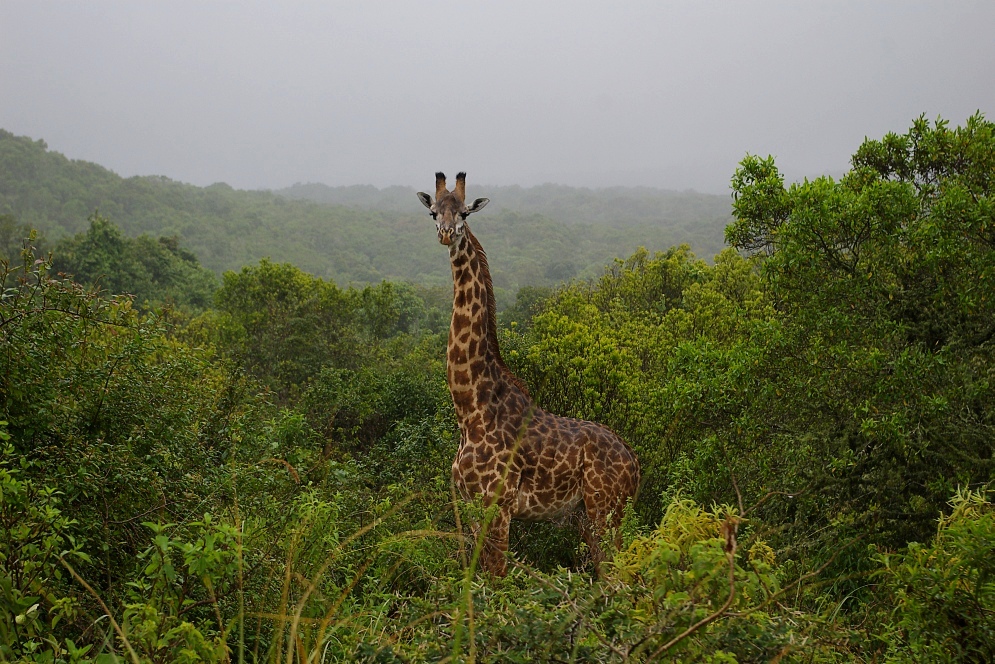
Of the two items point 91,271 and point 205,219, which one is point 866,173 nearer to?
point 91,271

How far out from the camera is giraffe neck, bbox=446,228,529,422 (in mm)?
6730

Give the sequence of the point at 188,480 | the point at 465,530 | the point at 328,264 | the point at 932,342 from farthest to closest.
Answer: the point at 328,264 < the point at 932,342 < the point at 465,530 < the point at 188,480

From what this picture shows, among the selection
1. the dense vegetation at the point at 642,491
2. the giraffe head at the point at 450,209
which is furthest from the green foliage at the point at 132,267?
the giraffe head at the point at 450,209

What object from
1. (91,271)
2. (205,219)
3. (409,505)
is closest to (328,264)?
(205,219)

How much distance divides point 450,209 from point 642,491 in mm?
4110

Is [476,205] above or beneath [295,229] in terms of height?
beneath

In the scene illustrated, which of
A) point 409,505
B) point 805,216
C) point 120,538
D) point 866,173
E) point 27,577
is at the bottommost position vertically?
point 409,505

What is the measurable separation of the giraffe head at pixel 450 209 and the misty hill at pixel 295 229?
62074 millimetres

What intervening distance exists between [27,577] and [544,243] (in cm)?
10445

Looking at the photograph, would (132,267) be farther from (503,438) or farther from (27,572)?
(27,572)

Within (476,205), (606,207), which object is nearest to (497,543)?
(476,205)

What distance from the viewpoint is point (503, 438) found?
6523 mm

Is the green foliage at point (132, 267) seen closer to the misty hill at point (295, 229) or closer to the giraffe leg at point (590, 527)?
the giraffe leg at point (590, 527)

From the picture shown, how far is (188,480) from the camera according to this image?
5129 mm
